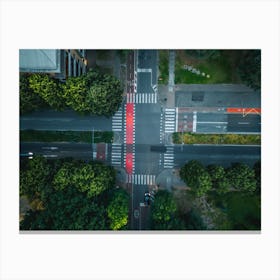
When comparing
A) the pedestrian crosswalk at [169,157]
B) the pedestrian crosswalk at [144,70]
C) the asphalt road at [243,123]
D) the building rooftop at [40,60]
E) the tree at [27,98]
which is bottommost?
the pedestrian crosswalk at [169,157]

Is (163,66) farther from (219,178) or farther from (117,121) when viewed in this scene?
(219,178)

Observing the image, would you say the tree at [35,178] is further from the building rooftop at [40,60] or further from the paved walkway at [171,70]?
the paved walkway at [171,70]

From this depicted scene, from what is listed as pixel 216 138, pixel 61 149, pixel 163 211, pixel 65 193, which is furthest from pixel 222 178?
pixel 61 149

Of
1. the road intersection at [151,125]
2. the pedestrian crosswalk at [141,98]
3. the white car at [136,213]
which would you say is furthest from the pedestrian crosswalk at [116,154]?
the white car at [136,213]

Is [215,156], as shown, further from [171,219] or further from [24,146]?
[24,146]

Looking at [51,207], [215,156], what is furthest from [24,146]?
[215,156]

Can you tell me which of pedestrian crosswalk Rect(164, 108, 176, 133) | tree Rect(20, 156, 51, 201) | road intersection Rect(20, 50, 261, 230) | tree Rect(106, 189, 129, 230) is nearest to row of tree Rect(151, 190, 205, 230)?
road intersection Rect(20, 50, 261, 230)
